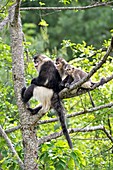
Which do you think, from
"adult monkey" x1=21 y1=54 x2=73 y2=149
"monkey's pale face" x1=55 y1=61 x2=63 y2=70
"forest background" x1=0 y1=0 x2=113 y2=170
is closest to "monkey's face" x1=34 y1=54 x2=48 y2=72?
"adult monkey" x1=21 y1=54 x2=73 y2=149

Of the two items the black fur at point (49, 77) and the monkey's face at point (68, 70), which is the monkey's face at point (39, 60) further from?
the monkey's face at point (68, 70)

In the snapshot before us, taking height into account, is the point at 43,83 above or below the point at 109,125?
above

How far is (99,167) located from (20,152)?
5.30 ft

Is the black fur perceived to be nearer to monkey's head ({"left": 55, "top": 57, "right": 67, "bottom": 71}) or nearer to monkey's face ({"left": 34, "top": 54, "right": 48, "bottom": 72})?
monkey's face ({"left": 34, "top": 54, "right": 48, "bottom": 72})

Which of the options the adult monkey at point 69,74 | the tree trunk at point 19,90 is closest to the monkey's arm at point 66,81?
the adult monkey at point 69,74

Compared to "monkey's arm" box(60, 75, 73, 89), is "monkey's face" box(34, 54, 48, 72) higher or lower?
higher

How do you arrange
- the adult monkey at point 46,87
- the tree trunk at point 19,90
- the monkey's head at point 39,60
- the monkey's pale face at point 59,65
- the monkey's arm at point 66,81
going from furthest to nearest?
the monkey's pale face at point 59,65 < the monkey's head at point 39,60 < the monkey's arm at point 66,81 < the adult monkey at point 46,87 < the tree trunk at point 19,90

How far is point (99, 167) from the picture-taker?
8227mm

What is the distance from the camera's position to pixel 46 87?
734 centimetres

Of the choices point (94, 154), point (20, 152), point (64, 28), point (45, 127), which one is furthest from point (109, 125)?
point (64, 28)

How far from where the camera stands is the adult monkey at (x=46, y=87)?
702cm

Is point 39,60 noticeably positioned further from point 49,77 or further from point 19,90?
point 19,90

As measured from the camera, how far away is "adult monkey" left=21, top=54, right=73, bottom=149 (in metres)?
7.02

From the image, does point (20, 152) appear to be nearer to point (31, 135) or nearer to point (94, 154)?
point (31, 135)
